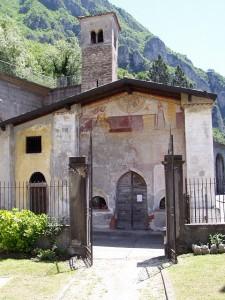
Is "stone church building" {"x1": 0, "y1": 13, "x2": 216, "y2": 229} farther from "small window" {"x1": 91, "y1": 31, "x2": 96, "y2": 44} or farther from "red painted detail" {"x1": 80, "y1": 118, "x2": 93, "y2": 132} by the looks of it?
"small window" {"x1": 91, "y1": 31, "x2": 96, "y2": 44}

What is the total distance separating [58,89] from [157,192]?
15110mm

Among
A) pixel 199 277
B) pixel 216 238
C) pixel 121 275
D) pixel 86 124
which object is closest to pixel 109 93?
pixel 86 124

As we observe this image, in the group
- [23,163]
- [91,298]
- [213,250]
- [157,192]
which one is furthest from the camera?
[23,163]

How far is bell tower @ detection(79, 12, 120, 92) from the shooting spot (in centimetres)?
2909

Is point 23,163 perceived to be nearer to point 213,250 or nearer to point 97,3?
point 213,250

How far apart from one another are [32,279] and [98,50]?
2220 centimetres

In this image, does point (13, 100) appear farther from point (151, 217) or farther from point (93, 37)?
point (151, 217)

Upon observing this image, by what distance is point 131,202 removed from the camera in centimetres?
1897

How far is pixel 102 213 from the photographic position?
742 inches

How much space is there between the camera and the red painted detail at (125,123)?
18.8 meters

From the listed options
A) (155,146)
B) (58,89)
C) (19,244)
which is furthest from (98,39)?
(19,244)

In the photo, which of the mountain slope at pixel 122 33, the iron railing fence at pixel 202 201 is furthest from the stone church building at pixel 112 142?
the mountain slope at pixel 122 33

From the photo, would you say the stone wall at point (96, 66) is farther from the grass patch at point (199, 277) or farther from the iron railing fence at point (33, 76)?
the grass patch at point (199, 277)

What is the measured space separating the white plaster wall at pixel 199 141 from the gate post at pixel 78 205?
6220mm
